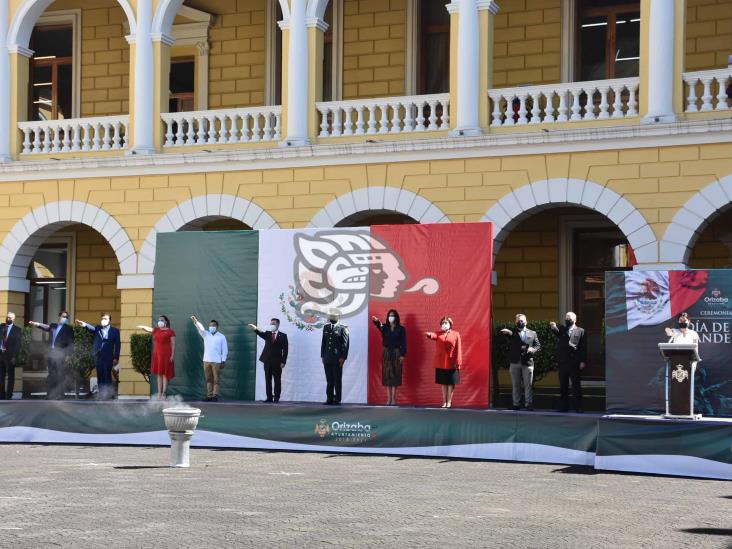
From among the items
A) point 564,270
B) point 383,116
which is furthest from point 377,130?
point 564,270

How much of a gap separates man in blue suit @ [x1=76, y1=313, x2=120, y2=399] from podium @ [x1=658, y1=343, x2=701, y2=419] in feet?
36.8

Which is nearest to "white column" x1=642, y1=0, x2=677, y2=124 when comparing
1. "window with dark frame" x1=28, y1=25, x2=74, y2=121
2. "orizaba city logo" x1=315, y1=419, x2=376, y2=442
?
"orizaba city logo" x1=315, y1=419, x2=376, y2=442

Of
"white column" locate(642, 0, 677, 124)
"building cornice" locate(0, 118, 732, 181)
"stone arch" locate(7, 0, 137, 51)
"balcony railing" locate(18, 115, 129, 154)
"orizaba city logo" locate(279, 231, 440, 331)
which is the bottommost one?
"orizaba city logo" locate(279, 231, 440, 331)

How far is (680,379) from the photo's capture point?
17.4m

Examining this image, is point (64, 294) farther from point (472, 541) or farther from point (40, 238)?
point (472, 541)

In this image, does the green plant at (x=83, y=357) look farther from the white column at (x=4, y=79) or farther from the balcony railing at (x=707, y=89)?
the balcony railing at (x=707, y=89)

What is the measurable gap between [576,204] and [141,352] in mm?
8879

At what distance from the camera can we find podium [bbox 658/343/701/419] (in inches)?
682

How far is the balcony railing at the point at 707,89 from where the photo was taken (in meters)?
22.2

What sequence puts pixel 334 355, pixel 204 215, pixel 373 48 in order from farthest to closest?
1. pixel 373 48
2. pixel 204 215
3. pixel 334 355

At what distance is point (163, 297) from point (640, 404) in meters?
8.98

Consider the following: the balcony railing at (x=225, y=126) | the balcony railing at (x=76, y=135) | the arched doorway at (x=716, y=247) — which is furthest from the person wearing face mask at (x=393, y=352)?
the balcony railing at (x=76, y=135)

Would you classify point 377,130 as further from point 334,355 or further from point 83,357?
point 83,357

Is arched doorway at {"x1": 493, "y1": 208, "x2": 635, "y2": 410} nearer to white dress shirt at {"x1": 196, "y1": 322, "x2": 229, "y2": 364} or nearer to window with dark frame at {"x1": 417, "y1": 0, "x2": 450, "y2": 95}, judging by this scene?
window with dark frame at {"x1": 417, "y1": 0, "x2": 450, "y2": 95}
